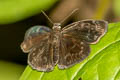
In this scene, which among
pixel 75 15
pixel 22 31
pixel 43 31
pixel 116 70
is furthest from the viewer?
pixel 22 31

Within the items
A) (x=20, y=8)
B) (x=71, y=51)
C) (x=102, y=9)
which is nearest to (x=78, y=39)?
(x=71, y=51)

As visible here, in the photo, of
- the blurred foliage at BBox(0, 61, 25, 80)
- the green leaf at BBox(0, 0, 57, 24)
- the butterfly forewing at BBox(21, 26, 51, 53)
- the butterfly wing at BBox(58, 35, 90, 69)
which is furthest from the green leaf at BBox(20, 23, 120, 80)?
Result: the blurred foliage at BBox(0, 61, 25, 80)

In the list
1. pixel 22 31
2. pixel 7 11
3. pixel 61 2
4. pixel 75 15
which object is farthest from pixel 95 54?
pixel 22 31

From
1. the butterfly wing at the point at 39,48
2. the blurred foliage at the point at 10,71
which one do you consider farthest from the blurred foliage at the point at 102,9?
the blurred foliage at the point at 10,71

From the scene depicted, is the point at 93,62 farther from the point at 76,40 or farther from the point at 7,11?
the point at 7,11

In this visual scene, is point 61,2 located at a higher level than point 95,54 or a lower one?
higher

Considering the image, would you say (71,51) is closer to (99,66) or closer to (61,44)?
(61,44)
